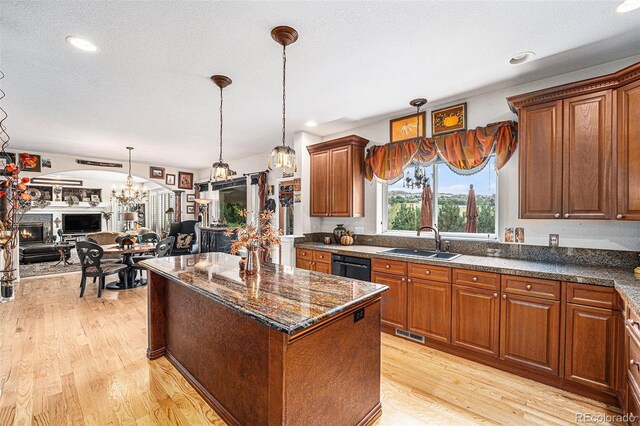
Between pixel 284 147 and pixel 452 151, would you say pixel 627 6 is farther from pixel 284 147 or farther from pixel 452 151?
pixel 284 147

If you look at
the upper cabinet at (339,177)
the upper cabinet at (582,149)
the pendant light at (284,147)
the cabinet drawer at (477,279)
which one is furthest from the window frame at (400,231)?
the pendant light at (284,147)

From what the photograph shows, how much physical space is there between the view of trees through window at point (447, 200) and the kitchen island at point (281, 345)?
201 cm

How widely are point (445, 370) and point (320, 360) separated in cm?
162

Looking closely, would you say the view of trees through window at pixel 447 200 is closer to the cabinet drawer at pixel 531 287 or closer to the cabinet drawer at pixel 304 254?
the cabinet drawer at pixel 531 287

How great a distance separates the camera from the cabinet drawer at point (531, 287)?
2.21m

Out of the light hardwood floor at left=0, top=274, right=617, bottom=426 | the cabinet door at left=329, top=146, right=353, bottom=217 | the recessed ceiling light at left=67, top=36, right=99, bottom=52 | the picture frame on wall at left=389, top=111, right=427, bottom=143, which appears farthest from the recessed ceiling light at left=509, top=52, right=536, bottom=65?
the recessed ceiling light at left=67, top=36, right=99, bottom=52

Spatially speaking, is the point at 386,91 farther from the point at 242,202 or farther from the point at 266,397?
the point at 242,202

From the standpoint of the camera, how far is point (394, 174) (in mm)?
3715

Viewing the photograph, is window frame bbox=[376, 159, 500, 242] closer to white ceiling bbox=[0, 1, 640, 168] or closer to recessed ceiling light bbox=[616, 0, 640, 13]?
white ceiling bbox=[0, 1, 640, 168]

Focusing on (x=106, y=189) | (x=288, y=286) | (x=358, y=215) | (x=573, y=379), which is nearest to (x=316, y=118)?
(x=358, y=215)

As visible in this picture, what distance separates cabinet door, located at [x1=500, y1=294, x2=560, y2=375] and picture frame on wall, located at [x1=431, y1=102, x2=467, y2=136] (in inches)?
75.9

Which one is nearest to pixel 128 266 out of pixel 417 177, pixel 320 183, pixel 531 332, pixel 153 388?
pixel 153 388

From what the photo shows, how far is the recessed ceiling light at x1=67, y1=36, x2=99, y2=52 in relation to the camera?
2.12 metres

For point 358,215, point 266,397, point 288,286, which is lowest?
point 266,397
